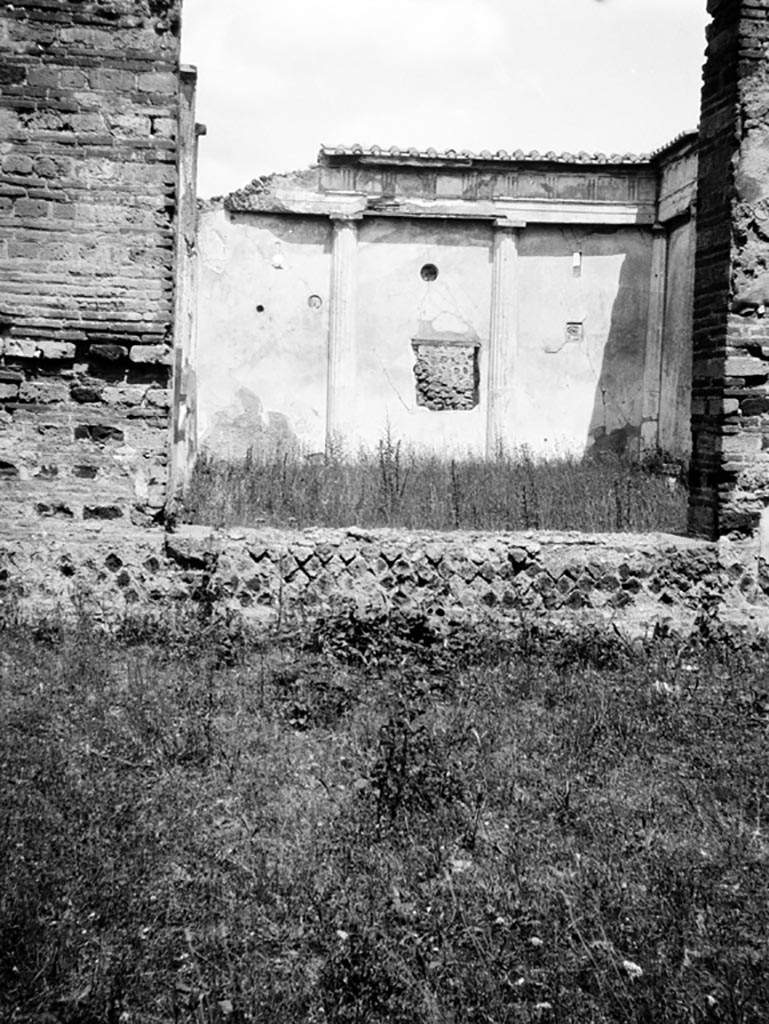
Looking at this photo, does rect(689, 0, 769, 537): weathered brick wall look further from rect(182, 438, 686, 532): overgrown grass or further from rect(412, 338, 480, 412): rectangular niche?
rect(412, 338, 480, 412): rectangular niche

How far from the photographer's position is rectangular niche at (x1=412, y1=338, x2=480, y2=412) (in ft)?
50.6

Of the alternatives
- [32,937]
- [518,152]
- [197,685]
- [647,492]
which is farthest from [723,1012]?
[518,152]

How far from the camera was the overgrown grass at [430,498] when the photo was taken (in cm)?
806

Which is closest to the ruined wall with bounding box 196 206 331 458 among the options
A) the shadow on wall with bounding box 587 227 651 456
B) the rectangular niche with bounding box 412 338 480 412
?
the rectangular niche with bounding box 412 338 480 412

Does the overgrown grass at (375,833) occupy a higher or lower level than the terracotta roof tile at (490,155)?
lower

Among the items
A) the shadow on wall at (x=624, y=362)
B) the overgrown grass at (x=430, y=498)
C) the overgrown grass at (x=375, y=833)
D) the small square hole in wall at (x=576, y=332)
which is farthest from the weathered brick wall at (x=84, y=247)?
the shadow on wall at (x=624, y=362)

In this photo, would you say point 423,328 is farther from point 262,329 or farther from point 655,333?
point 655,333

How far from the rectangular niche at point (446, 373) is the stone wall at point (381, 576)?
9.72 m

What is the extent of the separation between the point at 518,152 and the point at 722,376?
10.6 m

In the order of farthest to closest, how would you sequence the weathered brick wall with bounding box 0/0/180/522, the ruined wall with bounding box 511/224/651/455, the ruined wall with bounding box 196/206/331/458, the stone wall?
the ruined wall with bounding box 511/224/651/455
the ruined wall with bounding box 196/206/331/458
the stone wall
the weathered brick wall with bounding box 0/0/180/522

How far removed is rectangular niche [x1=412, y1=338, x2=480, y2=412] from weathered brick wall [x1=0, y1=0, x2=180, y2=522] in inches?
398

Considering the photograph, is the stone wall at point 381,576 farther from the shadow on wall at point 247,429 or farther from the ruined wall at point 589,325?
the ruined wall at point 589,325

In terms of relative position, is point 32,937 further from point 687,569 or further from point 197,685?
point 687,569

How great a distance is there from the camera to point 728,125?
5703mm
